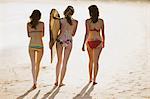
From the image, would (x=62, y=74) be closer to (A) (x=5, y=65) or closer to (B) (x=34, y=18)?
(B) (x=34, y=18)

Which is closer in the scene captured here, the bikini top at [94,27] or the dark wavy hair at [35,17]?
the dark wavy hair at [35,17]

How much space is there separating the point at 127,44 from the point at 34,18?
7938 millimetres

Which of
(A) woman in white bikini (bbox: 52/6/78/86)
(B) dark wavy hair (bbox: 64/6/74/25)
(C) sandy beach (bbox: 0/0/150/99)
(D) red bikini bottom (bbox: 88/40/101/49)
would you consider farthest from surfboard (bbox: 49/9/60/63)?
(C) sandy beach (bbox: 0/0/150/99)

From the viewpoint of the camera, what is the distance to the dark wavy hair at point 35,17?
1008cm

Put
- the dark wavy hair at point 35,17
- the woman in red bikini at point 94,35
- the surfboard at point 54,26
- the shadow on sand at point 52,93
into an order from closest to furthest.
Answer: the shadow on sand at point 52,93, the dark wavy hair at point 35,17, the surfboard at point 54,26, the woman in red bikini at point 94,35

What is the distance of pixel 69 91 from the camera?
10.3 meters

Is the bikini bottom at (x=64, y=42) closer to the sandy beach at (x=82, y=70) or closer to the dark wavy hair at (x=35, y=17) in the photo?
the dark wavy hair at (x=35, y=17)

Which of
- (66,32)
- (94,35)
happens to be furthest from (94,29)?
(66,32)

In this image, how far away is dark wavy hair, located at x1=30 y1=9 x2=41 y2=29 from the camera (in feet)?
33.1

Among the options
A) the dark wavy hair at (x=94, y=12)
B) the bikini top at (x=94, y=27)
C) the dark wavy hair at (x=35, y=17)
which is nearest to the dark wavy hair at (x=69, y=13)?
the dark wavy hair at (x=94, y=12)

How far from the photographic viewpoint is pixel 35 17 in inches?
397

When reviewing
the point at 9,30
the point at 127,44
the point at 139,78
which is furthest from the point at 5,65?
the point at 9,30

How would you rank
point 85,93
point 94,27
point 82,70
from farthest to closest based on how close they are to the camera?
point 82,70
point 94,27
point 85,93

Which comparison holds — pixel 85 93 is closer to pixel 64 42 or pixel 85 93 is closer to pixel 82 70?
pixel 64 42
